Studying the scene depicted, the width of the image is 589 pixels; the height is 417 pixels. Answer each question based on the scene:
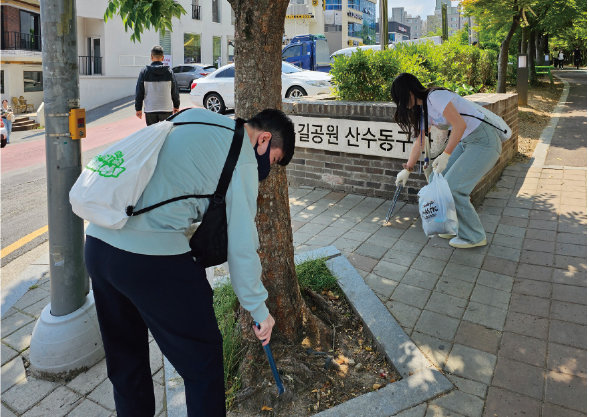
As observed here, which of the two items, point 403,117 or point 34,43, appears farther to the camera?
point 34,43

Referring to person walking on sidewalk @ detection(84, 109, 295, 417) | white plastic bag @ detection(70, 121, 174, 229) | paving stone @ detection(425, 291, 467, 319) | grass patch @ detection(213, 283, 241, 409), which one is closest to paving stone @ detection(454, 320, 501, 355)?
paving stone @ detection(425, 291, 467, 319)

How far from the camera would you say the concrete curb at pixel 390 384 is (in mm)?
2836

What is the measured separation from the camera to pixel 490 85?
17.4m

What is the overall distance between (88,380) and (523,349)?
2.78 metres

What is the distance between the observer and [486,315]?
3793 millimetres

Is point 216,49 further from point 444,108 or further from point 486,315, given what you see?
point 486,315

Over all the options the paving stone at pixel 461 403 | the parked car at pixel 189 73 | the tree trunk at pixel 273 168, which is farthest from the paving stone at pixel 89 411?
the parked car at pixel 189 73

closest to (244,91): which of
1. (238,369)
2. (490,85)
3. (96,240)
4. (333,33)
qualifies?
(96,240)

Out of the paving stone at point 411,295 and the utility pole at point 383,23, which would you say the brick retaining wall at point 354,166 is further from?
the utility pole at point 383,23

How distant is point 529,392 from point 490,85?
1628 centimetres

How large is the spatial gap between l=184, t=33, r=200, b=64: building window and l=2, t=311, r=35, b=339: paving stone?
29.9 m

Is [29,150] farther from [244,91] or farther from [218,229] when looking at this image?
[218,229]

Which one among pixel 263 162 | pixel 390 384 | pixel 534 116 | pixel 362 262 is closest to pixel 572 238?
pixel 362 262

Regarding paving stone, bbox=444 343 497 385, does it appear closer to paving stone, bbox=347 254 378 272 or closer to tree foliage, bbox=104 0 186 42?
paving stone, bbox=347 254 378 272
